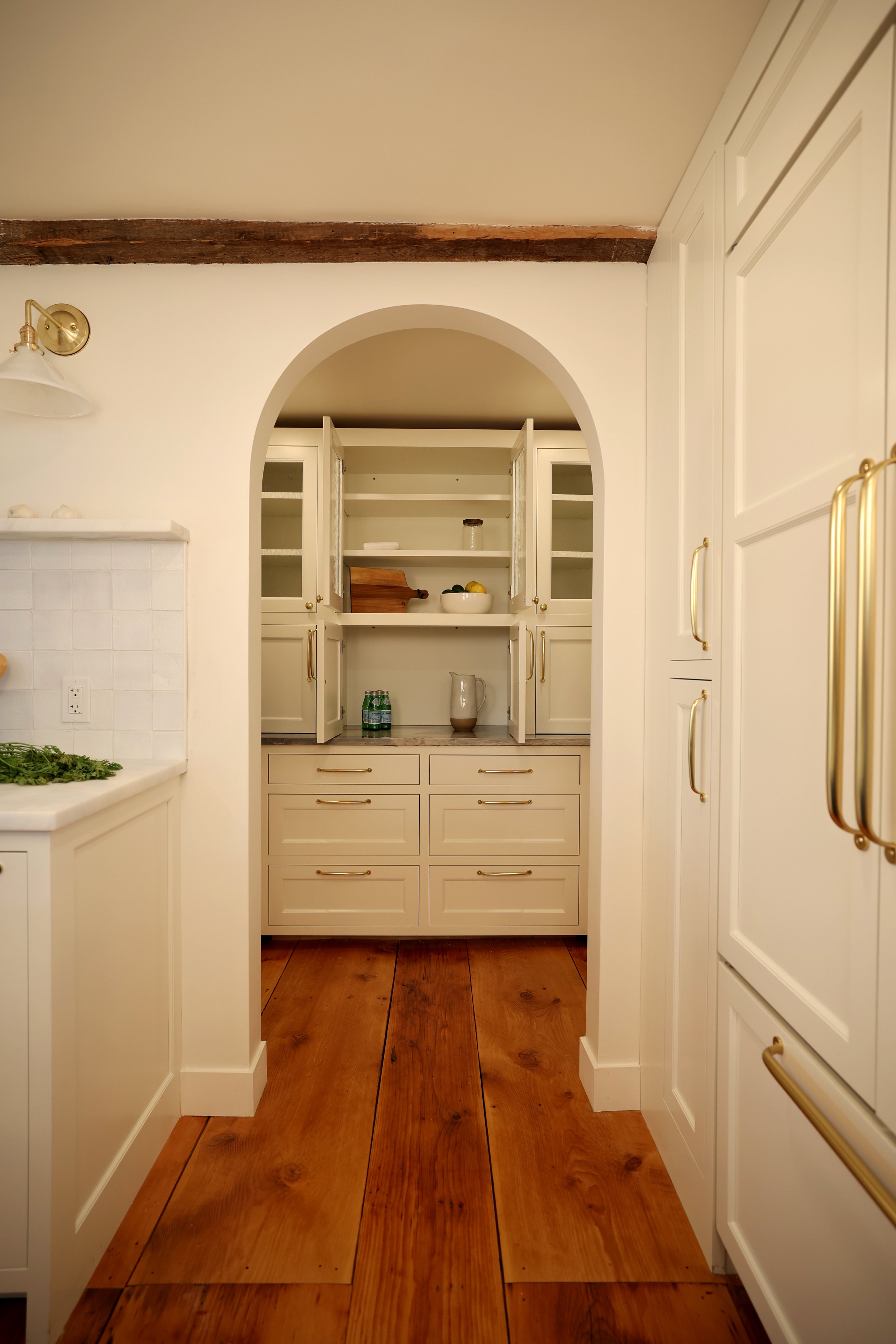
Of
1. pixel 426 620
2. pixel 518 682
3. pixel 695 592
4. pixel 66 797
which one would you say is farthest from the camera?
pixel 426 620

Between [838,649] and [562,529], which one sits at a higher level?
[562,529]

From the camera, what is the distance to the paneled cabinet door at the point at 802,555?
2.93 feet

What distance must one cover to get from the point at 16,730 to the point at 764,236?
2007 mm

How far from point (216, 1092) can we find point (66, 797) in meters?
1.03

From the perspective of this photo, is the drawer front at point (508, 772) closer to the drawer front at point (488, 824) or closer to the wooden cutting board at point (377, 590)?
the drawer front at point (488, 824)

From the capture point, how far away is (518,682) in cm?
300

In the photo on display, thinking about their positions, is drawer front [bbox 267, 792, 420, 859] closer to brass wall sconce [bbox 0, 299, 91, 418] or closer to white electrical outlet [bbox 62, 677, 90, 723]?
white electrical outlet [bbox 62, 677, 90, 723]

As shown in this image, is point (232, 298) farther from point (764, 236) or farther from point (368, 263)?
point (764, 236)

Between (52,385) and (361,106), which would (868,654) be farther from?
(52,385)

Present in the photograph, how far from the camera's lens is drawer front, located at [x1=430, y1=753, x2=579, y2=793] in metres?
3.02

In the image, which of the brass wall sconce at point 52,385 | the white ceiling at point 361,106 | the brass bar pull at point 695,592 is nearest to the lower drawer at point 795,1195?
the brass bar pull at point 695,592

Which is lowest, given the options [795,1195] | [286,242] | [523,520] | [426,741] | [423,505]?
[795,1195]

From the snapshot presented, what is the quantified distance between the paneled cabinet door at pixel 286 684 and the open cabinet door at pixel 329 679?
0.31 feet

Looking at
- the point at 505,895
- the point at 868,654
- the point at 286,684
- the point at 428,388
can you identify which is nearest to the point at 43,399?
the point at 286,684
